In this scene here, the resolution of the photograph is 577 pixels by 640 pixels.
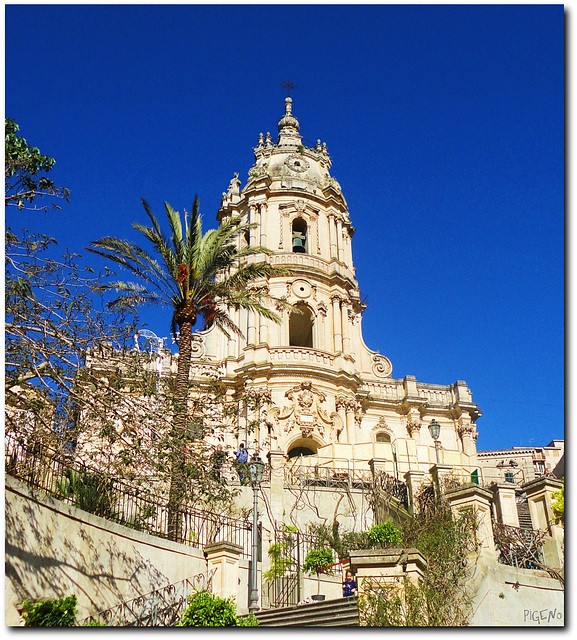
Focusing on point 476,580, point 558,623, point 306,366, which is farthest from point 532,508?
point 306,366

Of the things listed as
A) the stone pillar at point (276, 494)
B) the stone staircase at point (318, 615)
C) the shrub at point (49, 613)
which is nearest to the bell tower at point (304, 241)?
the stone pillar at point (276, 494)

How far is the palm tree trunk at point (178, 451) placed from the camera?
1559cm

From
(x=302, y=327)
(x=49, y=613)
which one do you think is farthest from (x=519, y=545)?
(x=302, y=327)

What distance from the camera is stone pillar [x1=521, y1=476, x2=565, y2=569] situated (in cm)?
1805

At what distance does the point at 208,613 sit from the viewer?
43.9 ft

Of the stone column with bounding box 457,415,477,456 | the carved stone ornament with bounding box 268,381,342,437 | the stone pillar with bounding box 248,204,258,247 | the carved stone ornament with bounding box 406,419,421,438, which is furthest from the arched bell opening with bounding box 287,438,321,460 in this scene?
the stone pillar with bounding box 248,204,258,247

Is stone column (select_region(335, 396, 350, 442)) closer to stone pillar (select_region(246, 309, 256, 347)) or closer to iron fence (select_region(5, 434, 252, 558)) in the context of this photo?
stone pillar (select_region(246, 309, 256, 347))

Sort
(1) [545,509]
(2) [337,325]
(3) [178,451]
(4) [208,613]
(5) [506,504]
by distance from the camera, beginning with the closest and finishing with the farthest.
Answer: (4) [208,613] < (3) [178,451] < (1) [545,509] < (5) [506,504] < (2) [337,325]

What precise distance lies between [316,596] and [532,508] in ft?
22.4

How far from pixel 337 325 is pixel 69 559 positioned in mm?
25462

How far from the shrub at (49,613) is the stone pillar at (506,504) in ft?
42.1

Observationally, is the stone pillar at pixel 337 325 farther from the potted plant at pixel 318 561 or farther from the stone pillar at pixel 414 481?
the potted plant at pixel 318 561

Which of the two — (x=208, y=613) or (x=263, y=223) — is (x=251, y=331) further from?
(x=208, y=613)

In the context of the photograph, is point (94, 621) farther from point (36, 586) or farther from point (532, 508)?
point (532, 508)
